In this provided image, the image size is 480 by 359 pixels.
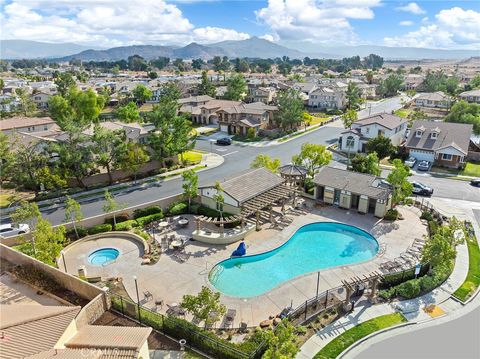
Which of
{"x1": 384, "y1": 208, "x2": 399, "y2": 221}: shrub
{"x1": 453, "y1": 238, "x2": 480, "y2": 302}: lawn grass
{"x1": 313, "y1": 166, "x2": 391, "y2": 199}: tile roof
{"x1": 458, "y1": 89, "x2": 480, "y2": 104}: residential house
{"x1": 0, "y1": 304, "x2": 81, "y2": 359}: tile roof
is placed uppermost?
{"x1": 458, "y1": 89, "x2": 480, "y2": 104}: residential house

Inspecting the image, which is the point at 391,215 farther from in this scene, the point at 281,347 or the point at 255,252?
the point at 281,347

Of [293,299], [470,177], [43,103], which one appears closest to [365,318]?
[293,299]

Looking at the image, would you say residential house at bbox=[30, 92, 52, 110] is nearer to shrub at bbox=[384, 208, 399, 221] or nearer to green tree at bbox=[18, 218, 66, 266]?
green tree at bbox=[18, 218, 66, 266]

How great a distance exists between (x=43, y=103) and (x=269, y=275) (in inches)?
4560

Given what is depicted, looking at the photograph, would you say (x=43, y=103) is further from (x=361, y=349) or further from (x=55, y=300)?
(x=361, y=349)

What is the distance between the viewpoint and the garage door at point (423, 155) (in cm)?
5816

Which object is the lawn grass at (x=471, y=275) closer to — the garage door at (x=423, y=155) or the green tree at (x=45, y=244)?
the garage door at (x=423, y=155)

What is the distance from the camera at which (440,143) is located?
192ft

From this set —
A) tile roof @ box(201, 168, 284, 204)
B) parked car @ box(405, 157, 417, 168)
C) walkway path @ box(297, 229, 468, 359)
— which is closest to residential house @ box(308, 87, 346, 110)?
parked car @ box(405, 157, 417, 168)

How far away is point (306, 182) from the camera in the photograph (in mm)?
46781

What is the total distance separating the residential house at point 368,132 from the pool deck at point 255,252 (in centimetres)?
2712

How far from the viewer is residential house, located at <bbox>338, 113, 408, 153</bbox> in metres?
64.9

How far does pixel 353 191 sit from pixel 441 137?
29677 millimetres

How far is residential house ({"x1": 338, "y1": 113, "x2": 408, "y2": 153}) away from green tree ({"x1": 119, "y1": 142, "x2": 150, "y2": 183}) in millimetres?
37034
